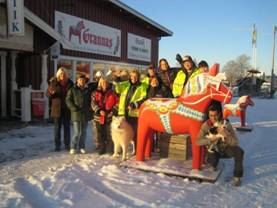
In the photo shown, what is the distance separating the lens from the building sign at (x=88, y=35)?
1344 centimetres

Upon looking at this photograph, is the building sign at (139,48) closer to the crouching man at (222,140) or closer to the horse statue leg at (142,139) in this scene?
the horse statue leg at (142,139)

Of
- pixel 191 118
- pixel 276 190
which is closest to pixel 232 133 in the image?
pixel 191 118

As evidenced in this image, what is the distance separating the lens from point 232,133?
560 cm

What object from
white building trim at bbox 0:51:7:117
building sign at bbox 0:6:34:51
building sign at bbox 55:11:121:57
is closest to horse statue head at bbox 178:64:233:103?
building sign at bbox 0:6:34:51

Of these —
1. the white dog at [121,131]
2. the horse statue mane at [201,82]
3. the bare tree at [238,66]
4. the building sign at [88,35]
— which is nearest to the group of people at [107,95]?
the white dog at [121,131]

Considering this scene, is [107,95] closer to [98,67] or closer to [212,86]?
[212,86]

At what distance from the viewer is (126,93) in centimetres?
696

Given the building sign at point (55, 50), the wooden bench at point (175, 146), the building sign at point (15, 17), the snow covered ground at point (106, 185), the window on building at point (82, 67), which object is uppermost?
the building sign at point (15, 17)

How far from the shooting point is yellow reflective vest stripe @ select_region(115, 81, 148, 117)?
6953 millimetres

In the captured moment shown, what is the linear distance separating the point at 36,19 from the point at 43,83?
226 centimetres

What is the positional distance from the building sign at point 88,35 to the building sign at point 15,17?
3.07m

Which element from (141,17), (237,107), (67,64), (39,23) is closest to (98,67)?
(67,64)

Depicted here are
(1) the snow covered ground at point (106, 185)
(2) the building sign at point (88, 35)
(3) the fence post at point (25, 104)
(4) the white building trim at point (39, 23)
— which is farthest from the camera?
(2) the building sign at point (88, 35)

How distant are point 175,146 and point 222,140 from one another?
1.36 metres
